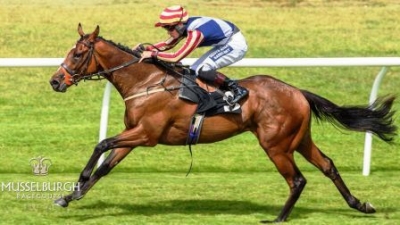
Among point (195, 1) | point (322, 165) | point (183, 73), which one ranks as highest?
point (183, 73)

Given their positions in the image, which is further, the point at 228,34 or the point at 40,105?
the point at 40,105

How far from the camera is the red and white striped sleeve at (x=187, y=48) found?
8.73 meters

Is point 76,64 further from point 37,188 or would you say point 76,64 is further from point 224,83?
point 37,188

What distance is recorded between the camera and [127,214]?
892cm

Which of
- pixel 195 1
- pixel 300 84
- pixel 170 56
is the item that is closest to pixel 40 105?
pixel 300 84

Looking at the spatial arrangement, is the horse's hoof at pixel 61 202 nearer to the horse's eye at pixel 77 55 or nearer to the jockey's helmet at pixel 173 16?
the horse's eye at pixel 77 55

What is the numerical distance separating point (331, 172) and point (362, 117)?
0.56 meters

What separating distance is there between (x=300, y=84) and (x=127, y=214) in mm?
6543

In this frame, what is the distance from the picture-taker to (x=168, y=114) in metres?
8.80

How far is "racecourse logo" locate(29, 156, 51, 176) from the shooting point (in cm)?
1088

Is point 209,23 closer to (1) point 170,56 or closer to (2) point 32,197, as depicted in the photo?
(1) point 170,56

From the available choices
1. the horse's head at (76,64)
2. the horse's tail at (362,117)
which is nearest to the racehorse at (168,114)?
the horse's head at (76,64)

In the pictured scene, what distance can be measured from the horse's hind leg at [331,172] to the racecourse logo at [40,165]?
2807 millimetres

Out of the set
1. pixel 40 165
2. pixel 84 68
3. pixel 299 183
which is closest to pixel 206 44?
pixel 84 68
